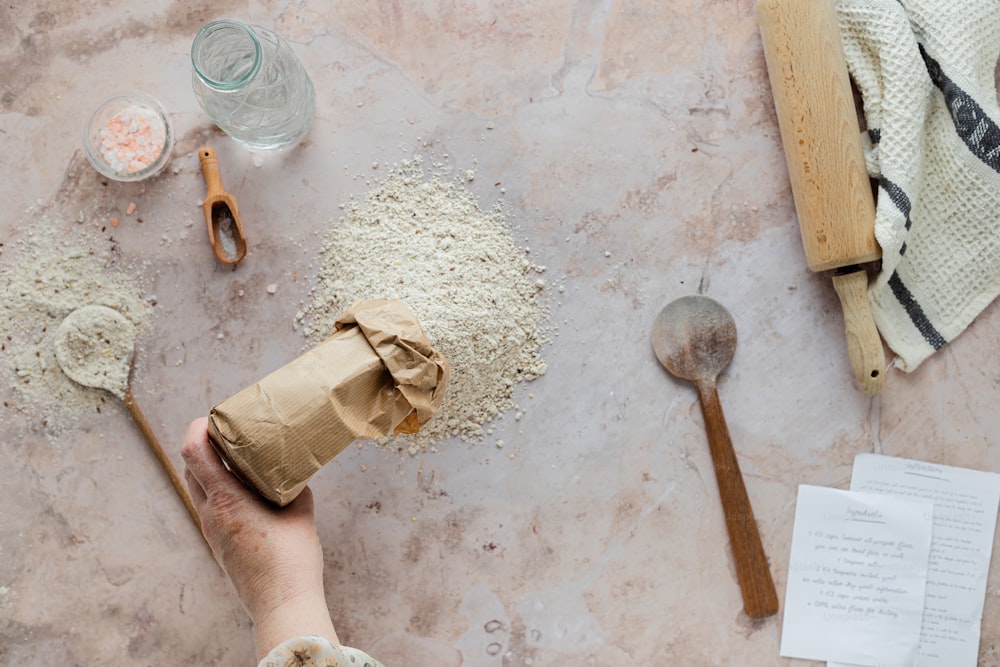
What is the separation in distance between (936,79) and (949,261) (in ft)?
0.80

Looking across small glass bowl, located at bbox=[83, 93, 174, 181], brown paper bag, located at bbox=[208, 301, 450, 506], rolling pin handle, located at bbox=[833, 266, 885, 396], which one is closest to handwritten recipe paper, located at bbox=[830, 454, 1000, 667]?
rolling pin handle, located at bbox=[833, 266, 885, 396]

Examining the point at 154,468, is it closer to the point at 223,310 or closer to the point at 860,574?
the point at 223,310

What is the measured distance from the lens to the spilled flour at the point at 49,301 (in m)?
1.11

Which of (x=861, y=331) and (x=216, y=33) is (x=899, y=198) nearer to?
(x=861, y=331)

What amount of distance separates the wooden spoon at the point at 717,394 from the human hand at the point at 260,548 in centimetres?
54

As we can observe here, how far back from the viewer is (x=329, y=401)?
2.98ft

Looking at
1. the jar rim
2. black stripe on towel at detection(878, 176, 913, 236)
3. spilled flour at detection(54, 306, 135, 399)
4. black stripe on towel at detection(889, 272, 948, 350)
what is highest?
the jar rim

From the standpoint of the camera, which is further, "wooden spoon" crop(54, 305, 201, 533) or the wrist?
"wooden spoon" crop(54, 305, 201, 533)

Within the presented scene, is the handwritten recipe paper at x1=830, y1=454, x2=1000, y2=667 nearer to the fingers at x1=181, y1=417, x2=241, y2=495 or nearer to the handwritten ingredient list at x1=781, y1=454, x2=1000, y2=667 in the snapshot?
the handwritten ingredient list at x1=781, y1=454, x2=1000, y2=667

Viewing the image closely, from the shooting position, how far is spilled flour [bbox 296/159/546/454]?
1.05 m

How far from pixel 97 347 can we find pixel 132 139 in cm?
29

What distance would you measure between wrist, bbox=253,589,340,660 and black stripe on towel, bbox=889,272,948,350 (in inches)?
34.2

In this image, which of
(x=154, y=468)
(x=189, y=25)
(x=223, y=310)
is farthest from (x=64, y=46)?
(x=154, y=468)

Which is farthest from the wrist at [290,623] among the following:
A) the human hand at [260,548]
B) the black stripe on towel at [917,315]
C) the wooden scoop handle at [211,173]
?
the black stripe on towel at [917,315]
